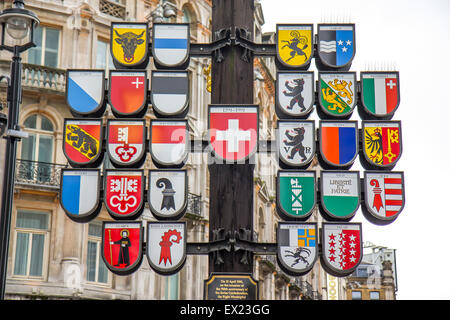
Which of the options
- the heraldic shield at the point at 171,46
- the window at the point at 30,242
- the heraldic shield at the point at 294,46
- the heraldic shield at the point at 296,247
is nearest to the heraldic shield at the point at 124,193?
the heraldic shield at the point at 171,46

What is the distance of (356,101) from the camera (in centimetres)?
1241

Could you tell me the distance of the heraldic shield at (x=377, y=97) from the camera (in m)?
12.5

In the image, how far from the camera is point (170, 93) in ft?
40.4

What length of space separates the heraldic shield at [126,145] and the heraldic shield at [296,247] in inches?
90.6

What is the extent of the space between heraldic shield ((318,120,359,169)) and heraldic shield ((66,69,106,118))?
10.9 feet

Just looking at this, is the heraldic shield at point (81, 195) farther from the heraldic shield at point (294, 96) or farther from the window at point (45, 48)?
the window at point (45, 48)

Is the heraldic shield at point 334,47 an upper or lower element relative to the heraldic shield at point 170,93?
upper

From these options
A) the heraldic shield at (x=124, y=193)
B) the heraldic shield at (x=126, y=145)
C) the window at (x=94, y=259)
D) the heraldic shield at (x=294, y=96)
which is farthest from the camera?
the window at (x=94, y=259)

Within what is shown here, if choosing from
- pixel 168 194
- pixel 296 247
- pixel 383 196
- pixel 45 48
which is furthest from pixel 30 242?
pixel 383 196

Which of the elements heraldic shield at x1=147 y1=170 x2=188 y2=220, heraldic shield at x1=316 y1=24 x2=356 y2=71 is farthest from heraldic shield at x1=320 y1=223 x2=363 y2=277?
heraldic shield at x1=316 y1=24 x2=356 y2=71

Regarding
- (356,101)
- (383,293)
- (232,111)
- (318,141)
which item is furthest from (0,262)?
(383,293)

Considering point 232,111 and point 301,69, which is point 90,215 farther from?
point 301,69

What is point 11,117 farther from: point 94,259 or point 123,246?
point 94,259

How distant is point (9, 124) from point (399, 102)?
619 cm
